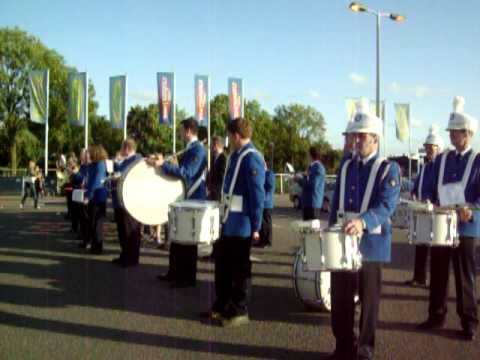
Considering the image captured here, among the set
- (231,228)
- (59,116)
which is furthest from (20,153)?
(231,228)

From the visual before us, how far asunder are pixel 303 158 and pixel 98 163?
7564 centimetres

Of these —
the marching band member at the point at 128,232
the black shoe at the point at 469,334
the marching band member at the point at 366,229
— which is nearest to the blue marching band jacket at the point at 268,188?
the marching band member at the point at 128,232

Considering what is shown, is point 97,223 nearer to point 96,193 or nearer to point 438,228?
point 96,193

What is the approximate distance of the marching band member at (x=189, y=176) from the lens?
7.28 metres

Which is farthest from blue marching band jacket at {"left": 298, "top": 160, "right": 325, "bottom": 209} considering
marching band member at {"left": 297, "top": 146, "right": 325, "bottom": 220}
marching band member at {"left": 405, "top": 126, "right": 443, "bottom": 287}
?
marching band member at {"left": 405, "top": 126, "right": 443, "bottom": 287}

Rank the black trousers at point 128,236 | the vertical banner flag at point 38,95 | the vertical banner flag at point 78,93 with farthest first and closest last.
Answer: the vertical banner flag at point 38,95, the vertical banner flag at point 78,93, the black trousers at point 128,236

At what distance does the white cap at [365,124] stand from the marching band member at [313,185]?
4.25m

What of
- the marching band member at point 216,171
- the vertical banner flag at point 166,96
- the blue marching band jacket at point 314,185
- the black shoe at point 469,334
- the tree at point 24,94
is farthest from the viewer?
the tree at point 24,94

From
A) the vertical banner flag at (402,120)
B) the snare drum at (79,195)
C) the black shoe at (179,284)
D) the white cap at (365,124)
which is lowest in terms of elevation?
the black shoe at (179,284)

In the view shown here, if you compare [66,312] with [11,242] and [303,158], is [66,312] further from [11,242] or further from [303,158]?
[303,158]

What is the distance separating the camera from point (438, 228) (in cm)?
A: 543

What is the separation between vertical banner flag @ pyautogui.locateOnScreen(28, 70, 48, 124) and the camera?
27719 mm

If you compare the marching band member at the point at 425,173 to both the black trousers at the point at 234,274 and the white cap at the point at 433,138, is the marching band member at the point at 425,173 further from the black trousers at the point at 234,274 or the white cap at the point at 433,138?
the black trousers at the point at 234,274

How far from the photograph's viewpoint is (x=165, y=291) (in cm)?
734
